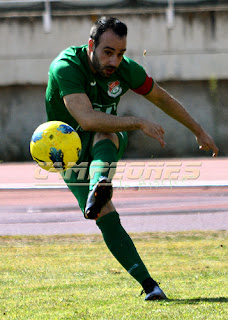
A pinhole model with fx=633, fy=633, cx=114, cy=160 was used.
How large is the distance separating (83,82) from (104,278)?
206 cm

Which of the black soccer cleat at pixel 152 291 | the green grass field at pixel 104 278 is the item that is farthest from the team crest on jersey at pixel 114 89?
the green grass field at pixel 104 278

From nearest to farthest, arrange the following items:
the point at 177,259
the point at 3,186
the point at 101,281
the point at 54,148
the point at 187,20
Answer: the point at 54,148
the point at 101,281
the point at 177,259
the point at 3,186
the point at 187,20

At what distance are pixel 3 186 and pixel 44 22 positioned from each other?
7.16 meters

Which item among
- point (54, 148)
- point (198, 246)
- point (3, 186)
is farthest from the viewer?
point (3, 186)

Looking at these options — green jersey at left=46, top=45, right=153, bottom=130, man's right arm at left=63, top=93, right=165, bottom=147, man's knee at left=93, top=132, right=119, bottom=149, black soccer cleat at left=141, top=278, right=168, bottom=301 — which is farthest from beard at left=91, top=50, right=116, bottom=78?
black soccer cleat at left=141, top=278, right=168, bottom=301

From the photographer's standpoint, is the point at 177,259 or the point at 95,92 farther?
the point at 177,259

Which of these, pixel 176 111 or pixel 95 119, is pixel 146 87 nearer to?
pixel 176 111

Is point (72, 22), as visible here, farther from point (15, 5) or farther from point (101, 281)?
point (101, 281)

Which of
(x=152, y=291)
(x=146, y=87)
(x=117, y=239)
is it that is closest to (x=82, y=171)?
(x=117, y=239)

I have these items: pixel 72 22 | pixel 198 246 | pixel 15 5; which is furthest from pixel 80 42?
pixel 198 246

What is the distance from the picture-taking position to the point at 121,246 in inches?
197

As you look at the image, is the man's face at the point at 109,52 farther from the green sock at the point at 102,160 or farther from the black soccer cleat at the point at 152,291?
the black soccer cleat at the point at 152,291

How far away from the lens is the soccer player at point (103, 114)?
461 centimetres

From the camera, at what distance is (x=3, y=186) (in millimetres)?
15977
